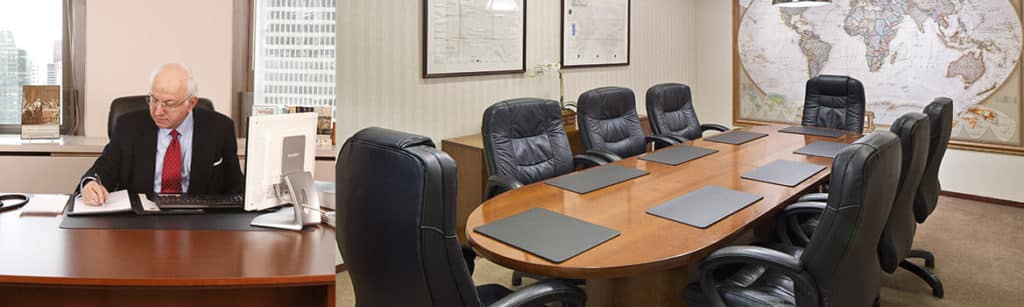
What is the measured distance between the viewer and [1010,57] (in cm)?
516

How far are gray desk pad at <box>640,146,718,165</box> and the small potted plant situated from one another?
3.05ft

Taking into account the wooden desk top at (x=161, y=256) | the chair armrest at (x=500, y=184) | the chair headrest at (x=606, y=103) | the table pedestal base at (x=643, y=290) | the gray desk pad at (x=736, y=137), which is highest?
the chair headrest at (x=606, y=103)

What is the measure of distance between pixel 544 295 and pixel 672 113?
325 cm

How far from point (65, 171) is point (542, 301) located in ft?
11.9

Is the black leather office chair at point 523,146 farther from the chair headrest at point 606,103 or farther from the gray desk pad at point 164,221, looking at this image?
the gray desk pad at point 164,221

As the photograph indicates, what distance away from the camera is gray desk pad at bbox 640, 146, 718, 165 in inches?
141

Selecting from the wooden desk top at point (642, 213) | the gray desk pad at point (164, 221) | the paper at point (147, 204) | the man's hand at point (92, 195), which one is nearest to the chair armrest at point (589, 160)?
the wooden desk top at point (642, 213)

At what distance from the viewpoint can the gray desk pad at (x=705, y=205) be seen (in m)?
2.43

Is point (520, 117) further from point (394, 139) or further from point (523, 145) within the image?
point (394, 139)

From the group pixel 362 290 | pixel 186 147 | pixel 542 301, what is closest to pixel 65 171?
pixel 186 147

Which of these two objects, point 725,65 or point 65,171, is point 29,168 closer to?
point 65,171

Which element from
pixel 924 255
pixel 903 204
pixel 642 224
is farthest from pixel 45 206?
pixel 924 255

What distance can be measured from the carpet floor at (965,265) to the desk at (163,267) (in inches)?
52.9

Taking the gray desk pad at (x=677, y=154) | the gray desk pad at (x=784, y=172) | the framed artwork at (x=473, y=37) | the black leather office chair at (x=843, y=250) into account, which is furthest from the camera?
the framed artwork at (x=473, y=37)
